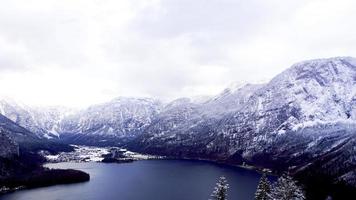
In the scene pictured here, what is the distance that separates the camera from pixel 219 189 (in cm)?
11119

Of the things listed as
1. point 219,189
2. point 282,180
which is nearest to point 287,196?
point 282,180

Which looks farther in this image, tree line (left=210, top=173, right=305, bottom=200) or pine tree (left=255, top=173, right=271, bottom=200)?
pine tree (left=255, top=173, right=271, bottom=200)

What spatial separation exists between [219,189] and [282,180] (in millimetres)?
16622

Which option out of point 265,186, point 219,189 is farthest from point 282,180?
point 219,189

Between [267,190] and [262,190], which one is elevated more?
[262,190]

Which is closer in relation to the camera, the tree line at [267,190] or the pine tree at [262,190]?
the tree line at [267,190]

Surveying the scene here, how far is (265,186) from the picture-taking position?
113562mm

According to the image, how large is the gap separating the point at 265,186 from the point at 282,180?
4.91 metres

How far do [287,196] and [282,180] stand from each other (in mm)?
5855

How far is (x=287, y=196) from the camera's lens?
109938 mm

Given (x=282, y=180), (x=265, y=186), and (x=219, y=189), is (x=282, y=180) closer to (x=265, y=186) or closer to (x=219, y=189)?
(x=265, y=186)

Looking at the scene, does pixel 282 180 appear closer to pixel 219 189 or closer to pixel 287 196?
pixel 287 196

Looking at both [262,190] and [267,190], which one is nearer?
[262,190]
